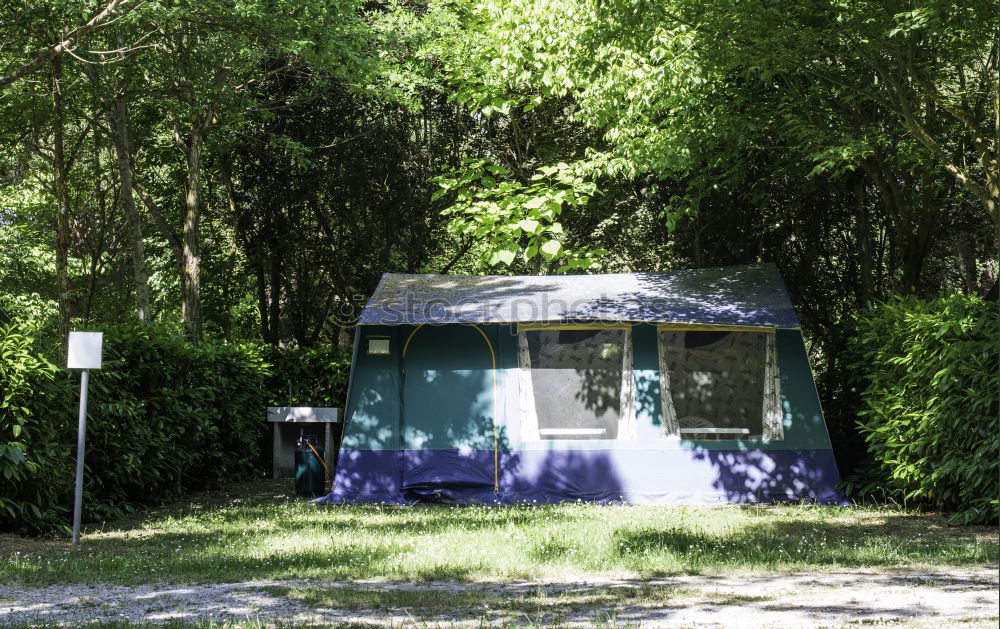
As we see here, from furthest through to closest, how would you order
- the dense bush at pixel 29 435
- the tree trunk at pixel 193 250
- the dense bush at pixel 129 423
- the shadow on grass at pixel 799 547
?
the tree trunk at pixel 193 250
the dense bush at pixel 129 423
the dense bush at pixel 29 435
the shadow on grass at pixel 799 547

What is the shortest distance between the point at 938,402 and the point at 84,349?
617 centimetres

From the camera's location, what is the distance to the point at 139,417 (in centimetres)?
801

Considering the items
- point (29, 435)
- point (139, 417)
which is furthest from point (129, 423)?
point (29, 435)

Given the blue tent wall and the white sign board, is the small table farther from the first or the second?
the white sign board

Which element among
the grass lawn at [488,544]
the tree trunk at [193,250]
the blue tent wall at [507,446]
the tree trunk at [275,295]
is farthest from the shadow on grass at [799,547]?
the tree trunk at [275,295]

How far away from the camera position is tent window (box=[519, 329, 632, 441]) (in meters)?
8.63

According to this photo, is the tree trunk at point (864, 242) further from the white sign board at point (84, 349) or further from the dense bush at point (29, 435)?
the dense bush at point (29, 435)

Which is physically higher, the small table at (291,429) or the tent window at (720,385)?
the tent window at (720,385)

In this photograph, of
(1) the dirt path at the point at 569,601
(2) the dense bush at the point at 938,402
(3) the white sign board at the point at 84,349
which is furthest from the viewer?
(2) the dense bush at the point at 938,402

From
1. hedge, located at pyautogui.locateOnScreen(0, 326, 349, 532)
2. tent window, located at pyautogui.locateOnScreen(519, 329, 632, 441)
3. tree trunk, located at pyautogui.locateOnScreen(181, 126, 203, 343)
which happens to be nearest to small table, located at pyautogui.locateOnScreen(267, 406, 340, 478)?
hedge, located at pyautogui.locateOnScreen(0, 326, 349, 532)

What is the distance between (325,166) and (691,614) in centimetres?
1028

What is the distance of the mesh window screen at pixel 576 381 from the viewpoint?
8.64 meters

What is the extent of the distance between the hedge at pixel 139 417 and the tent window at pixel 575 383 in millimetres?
3165

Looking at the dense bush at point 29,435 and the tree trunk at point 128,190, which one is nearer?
the dense bush at point 29,435
